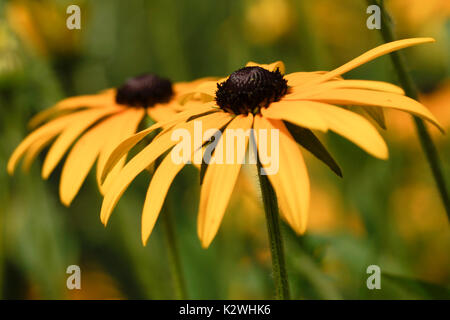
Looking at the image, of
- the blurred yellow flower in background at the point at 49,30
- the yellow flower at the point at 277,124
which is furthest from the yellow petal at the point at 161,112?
the blurred yellow flower in background at the point at 49,30

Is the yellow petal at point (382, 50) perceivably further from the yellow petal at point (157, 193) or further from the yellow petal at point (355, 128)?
the yellow petal at point (157, 193)

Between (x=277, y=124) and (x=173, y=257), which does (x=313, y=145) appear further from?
(x=173, y=257)

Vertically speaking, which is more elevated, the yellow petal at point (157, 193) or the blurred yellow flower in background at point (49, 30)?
the blurred yellow flower in background at point (49, 30)

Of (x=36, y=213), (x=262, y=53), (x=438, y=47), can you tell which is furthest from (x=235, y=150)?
(x=262, y=53)

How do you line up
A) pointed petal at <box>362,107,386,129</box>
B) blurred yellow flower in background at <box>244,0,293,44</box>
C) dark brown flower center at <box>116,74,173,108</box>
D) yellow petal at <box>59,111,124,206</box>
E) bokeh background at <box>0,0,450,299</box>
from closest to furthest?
pointed petal at <box>362,107,386,129</box>
yellow petal at <box>59,111,124,206</box>
dark brown flower center at <box>116,74,173,108</box>
bokeh background at <box>0,0,450,299</box>
blurred yellow flower in background at <box>244,0,293,44</box>

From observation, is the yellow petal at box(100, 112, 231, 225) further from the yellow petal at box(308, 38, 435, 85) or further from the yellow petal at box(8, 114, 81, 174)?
the yellow petal at box(8, 114, 81, 174)

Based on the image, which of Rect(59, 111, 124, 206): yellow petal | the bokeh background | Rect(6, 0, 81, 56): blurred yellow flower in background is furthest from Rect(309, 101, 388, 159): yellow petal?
Rect(6, 0, 81, 56): blurred yellow flower in background
